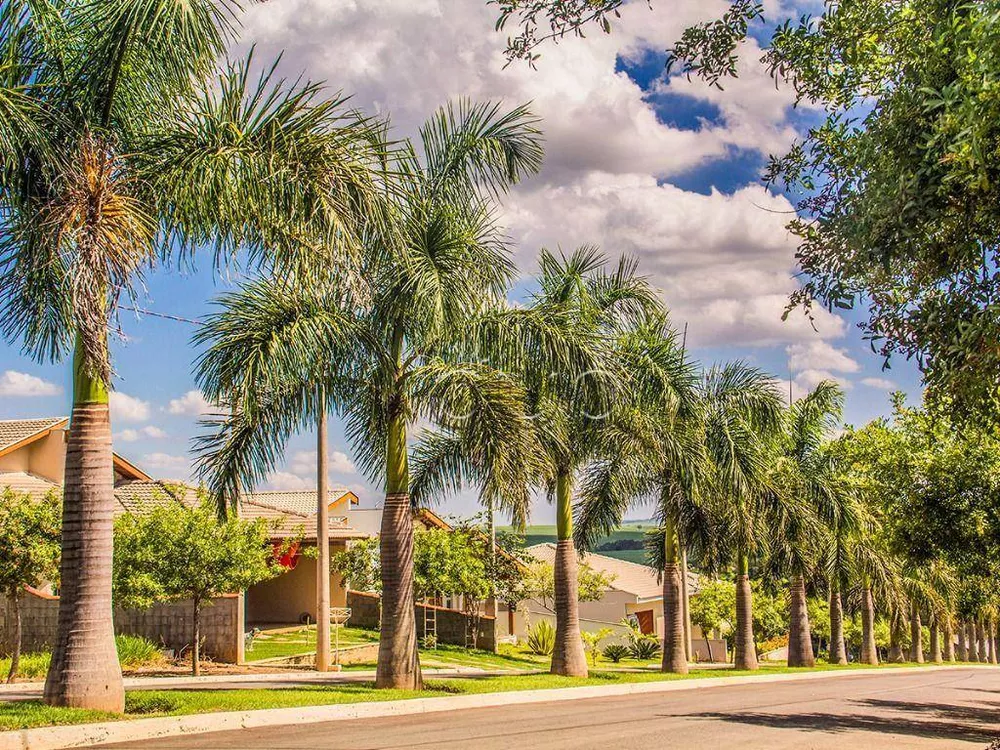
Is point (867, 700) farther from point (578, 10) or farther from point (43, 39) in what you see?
point (43, 39)

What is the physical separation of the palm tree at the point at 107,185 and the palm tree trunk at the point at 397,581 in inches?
231

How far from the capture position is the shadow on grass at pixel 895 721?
49.8 ft

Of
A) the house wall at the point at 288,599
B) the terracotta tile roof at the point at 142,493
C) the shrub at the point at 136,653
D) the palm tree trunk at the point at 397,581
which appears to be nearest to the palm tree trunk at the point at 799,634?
the house wall at the point at 288,599

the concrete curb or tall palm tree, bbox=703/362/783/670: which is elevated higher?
tall palm tree, bbox=703/362/783/670

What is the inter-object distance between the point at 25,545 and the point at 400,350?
8416 millimetres

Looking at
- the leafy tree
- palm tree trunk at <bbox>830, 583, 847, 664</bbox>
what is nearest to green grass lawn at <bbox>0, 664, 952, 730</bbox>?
palm tree trunk at <bbox>830, 583, 847, 664</bbox>

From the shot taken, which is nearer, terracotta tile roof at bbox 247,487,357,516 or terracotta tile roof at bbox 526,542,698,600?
terracotta tile roof at bbox 247,487,357,516

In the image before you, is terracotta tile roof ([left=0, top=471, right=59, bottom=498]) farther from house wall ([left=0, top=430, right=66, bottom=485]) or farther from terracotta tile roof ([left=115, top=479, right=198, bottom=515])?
terracotta tile roof ([left=115, top=479, right=198, bottom=515])

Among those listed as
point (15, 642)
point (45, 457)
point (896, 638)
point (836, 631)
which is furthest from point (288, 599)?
point (896, 638)

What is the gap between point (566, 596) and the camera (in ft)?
79.6

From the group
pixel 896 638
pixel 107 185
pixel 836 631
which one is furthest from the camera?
pixel 896 638

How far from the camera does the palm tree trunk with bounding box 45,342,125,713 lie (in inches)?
496

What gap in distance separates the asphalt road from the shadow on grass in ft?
0.06

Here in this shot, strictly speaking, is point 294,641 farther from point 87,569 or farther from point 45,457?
point 87,569
